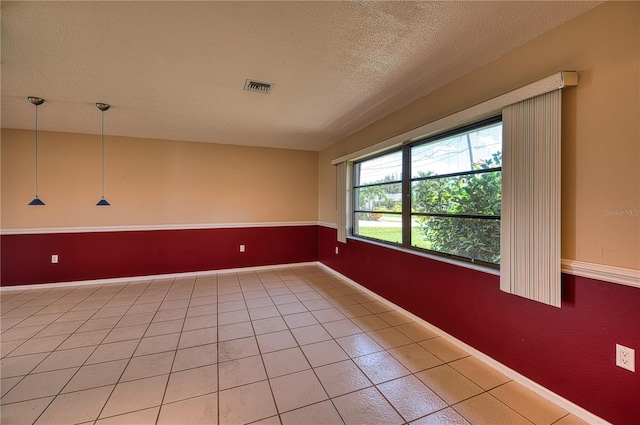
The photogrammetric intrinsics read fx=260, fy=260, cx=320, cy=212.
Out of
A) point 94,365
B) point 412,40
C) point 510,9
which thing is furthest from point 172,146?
point 510,9

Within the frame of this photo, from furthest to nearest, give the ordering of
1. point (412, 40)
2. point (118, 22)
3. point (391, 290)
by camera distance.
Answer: point (391, 290)
point (412, 40)
point (118, 22)

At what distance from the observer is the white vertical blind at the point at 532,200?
1656mm

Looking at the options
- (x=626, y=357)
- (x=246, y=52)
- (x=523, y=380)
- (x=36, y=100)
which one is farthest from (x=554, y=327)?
(x=36, y=100)

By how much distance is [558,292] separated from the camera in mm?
1649

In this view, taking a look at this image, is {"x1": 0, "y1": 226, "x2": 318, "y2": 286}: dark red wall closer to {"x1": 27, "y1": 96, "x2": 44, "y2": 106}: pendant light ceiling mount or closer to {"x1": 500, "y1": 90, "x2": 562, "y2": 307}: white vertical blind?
{"x1": 27, "y1": 96, "x2": 44, "y2": 106}: pendant light ceiling mount

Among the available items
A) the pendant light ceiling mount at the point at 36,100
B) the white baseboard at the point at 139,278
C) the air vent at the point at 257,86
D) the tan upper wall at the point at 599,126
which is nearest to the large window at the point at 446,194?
the tan upper wall at the point at 599,126

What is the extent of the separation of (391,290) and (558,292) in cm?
178

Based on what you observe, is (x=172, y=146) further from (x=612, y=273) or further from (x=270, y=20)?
(x=612, y=273)

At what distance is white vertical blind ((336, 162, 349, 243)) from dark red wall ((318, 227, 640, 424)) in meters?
1.58

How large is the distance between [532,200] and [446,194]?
0.85 metres

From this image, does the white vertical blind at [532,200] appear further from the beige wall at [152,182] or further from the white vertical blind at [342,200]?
the beige wall at [152,182]

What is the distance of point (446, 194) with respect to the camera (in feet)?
8.50

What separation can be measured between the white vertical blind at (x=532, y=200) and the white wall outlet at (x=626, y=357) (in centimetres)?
33

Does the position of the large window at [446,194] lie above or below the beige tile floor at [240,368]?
above
